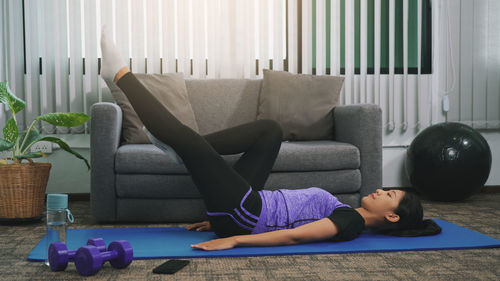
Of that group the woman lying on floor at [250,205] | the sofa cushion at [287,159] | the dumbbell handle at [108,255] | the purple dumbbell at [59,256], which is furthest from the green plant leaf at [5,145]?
the dumbbell handle at [108,255]

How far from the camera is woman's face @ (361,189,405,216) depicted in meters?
2.01

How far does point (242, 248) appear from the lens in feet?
6.32

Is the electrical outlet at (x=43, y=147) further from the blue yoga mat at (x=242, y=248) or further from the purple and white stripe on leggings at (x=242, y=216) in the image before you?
the purple and white stripe on leggings at (x=242, y=216)

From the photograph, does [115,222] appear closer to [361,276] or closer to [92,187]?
[92,187]

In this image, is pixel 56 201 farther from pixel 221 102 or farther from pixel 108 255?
pixel 221 102

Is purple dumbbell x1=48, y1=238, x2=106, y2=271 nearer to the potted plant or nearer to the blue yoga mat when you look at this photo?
the blue yoga mat

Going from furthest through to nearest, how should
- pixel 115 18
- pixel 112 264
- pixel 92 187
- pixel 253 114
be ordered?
pixel 115 18 → pixel 253 114 → pixel 92 187 → pixel 112 264

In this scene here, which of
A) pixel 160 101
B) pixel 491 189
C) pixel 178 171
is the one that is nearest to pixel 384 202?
pixel 178 171

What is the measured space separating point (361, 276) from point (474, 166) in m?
1.96

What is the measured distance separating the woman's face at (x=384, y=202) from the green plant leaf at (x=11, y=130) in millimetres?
1863

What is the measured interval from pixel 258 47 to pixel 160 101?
0.94 m

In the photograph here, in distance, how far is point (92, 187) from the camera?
8.17ft

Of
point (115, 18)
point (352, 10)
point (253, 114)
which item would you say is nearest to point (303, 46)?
point (352, 10)

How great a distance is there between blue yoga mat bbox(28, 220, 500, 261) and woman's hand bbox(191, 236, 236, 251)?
0.02m
